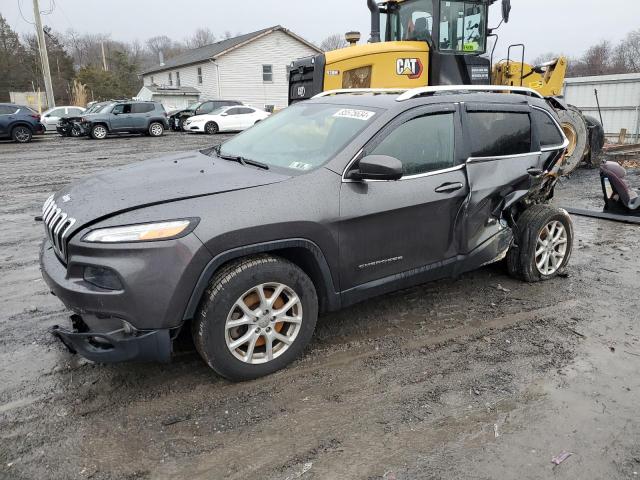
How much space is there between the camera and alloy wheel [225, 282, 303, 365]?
3.13 m

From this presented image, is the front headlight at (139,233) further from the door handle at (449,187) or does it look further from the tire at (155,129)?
the tire at (155,129)

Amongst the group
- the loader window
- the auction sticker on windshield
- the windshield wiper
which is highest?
the loader window

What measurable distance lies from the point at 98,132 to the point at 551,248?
2257 centimetres

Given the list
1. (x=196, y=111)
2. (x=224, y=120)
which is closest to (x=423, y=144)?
(x=224, y=120)

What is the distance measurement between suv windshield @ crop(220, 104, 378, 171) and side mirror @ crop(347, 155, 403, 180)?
0.85ft

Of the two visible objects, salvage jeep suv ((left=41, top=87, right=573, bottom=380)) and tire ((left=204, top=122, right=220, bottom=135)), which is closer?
salvage jeep suv ((left=41, top=87, right=573, bottom=380))

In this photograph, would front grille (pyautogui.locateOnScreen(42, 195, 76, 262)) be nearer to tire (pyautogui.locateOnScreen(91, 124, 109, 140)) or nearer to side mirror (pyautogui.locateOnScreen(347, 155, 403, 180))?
side mirror (pyautogui.locateOnScreen(347, 155, 403, 180))

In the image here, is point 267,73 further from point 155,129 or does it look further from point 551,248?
point 551,248

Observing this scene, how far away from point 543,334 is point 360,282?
157 centimetres

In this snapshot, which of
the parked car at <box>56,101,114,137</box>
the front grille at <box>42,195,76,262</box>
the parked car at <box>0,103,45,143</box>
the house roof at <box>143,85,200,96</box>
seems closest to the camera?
the front grille at <box>42,195,76,262</box>

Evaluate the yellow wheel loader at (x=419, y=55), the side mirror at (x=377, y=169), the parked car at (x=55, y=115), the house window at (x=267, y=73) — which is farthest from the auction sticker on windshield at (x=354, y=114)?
the house window at (x=267, y=73)

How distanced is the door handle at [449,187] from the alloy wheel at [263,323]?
4.76 feet

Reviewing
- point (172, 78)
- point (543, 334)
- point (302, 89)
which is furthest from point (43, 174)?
point (172, 78)

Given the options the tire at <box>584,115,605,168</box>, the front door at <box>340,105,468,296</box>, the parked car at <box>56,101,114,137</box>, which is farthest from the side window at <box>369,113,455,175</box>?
the parked car at <box>56,101,114,137</box>
